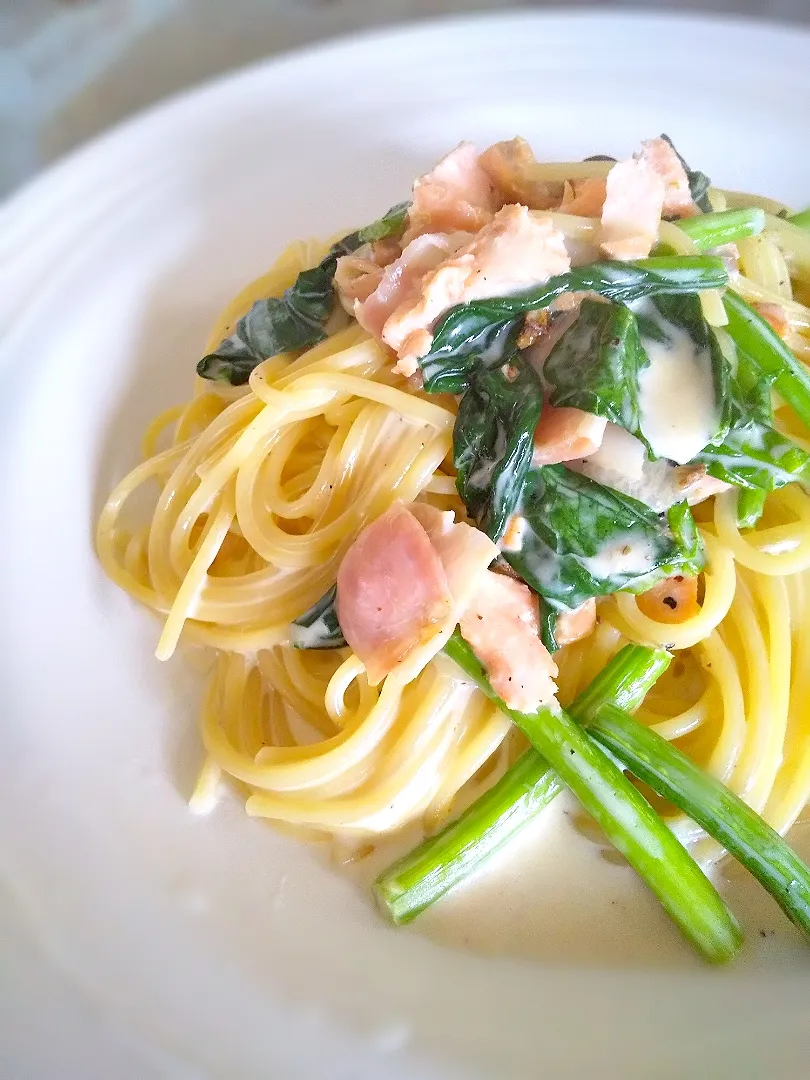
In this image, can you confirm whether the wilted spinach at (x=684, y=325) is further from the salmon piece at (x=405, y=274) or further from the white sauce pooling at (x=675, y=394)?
the salmon piece at (x=405, y=274)

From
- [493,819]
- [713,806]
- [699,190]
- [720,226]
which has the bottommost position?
[713,806]

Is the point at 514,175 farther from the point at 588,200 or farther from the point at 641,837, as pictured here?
the point at 641,837

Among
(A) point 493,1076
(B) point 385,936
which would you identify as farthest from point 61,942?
(A) point 493,1076

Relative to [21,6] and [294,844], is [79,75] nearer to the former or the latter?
[21,6]

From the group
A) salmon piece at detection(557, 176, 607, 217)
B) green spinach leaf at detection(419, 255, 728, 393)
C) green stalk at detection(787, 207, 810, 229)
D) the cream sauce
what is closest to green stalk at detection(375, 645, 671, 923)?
the cream sauce

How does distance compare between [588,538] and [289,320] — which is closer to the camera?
[588,538]

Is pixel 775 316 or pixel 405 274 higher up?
pixel 405 274

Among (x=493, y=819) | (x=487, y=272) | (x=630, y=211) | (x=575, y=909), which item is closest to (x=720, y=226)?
(x=630, y=211)
